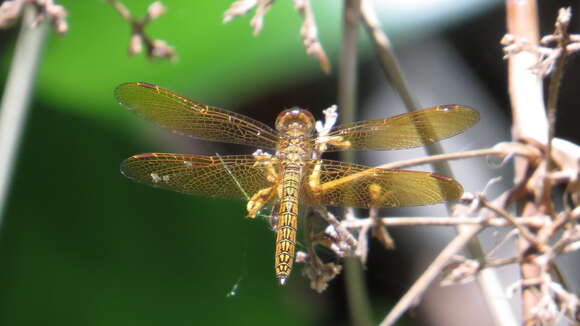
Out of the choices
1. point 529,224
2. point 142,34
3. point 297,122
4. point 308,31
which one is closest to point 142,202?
point 142,34

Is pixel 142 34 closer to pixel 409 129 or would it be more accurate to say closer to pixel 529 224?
pixel 409 129

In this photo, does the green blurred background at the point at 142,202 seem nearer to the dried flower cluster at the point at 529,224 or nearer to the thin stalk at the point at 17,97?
the thin stalk at the point at 17,97

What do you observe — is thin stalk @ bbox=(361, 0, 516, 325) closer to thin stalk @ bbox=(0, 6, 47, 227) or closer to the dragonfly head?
the dragonfly head

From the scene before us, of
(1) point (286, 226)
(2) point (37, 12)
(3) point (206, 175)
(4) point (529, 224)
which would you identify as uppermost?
(2) point (37, 12)

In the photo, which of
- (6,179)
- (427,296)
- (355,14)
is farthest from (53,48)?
(427,296)

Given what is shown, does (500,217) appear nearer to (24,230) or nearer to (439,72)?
(24,230)

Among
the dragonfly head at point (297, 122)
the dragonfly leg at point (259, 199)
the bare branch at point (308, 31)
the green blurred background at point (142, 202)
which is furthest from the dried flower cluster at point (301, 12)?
the green blurred background at point (142, 202)

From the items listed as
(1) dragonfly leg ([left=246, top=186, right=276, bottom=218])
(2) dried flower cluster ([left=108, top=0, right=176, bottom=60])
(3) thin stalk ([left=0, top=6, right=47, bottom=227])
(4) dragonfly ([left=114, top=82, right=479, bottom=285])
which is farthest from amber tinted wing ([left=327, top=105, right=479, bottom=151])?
(3) thin stalk ([left=0, top=6, right=47, bottom=227])
